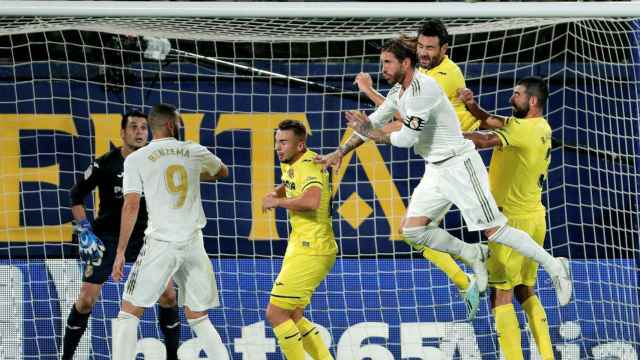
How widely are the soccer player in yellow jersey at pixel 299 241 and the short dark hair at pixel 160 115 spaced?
26.2 inches

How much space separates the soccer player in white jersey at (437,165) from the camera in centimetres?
707

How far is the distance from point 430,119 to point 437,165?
29cm

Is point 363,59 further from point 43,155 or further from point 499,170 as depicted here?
point 43,155

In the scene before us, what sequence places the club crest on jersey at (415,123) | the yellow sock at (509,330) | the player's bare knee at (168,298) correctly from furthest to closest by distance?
the player's bare knee at (168,298) → the yellow sock at (509,330) → the club crest on jersey at (415,123)

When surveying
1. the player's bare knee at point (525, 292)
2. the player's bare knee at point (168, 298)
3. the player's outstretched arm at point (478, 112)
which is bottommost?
the player's bare knee at point (525, 292)

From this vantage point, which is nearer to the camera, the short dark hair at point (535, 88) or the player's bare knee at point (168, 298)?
the short dark hair at point (535, 88)

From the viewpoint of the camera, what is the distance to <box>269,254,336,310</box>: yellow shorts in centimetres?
761

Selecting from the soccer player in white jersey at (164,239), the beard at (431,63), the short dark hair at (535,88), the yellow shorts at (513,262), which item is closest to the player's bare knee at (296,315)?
the soccer player in white jersey at (164,239)

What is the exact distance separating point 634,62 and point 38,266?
4.46 metres

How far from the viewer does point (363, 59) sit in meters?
9.22

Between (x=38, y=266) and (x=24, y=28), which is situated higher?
(x=24, y=28)

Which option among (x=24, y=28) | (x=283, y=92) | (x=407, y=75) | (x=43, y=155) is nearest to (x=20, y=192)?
(x=43, y=155)

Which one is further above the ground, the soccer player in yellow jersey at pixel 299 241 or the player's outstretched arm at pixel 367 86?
the player's outstretched arm at pixel 367 86

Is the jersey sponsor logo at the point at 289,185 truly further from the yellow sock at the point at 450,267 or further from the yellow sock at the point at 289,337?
the yellow sock at the point at 450,267
